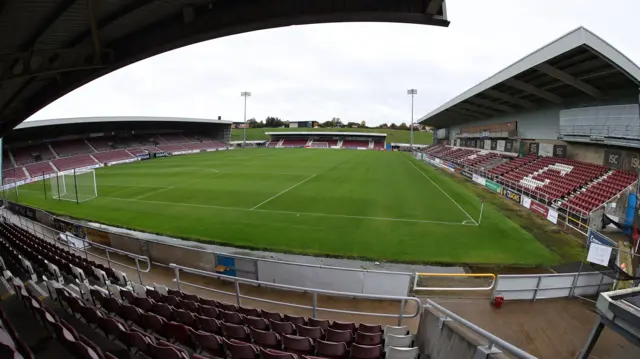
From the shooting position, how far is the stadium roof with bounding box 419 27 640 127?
1452 centimetres

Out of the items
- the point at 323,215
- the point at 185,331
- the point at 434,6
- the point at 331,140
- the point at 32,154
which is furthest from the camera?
the point at 331,140

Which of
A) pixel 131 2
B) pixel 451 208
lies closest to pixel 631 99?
pixel 451 208

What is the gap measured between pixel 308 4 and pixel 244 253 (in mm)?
9050

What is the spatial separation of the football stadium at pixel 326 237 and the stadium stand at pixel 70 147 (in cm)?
1694

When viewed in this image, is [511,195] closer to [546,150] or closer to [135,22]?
[546,150]

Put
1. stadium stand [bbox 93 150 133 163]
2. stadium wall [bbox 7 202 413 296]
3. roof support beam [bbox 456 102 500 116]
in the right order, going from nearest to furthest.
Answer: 1. stadium wall [bbox 7 202 413 296]
2. roof support beam [bbox 456 102 500 116]
3. stadium stand [bbox 93 150 133 163]

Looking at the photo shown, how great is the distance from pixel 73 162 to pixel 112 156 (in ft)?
19.2

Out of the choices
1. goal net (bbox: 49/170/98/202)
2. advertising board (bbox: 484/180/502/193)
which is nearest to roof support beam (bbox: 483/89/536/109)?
advertising board (bbox: 484/180/502/193)

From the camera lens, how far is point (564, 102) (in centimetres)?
2330

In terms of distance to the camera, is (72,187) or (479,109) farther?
(479,109)

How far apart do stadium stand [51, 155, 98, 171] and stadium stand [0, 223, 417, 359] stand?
47.6 m

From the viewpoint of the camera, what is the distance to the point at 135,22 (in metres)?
6.46

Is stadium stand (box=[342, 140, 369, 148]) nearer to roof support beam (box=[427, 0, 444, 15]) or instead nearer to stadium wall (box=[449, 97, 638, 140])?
stadium wall (box=[449, 97, 638, 140])

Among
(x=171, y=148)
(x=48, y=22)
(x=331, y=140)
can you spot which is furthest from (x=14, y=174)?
(x=331, y=140)
